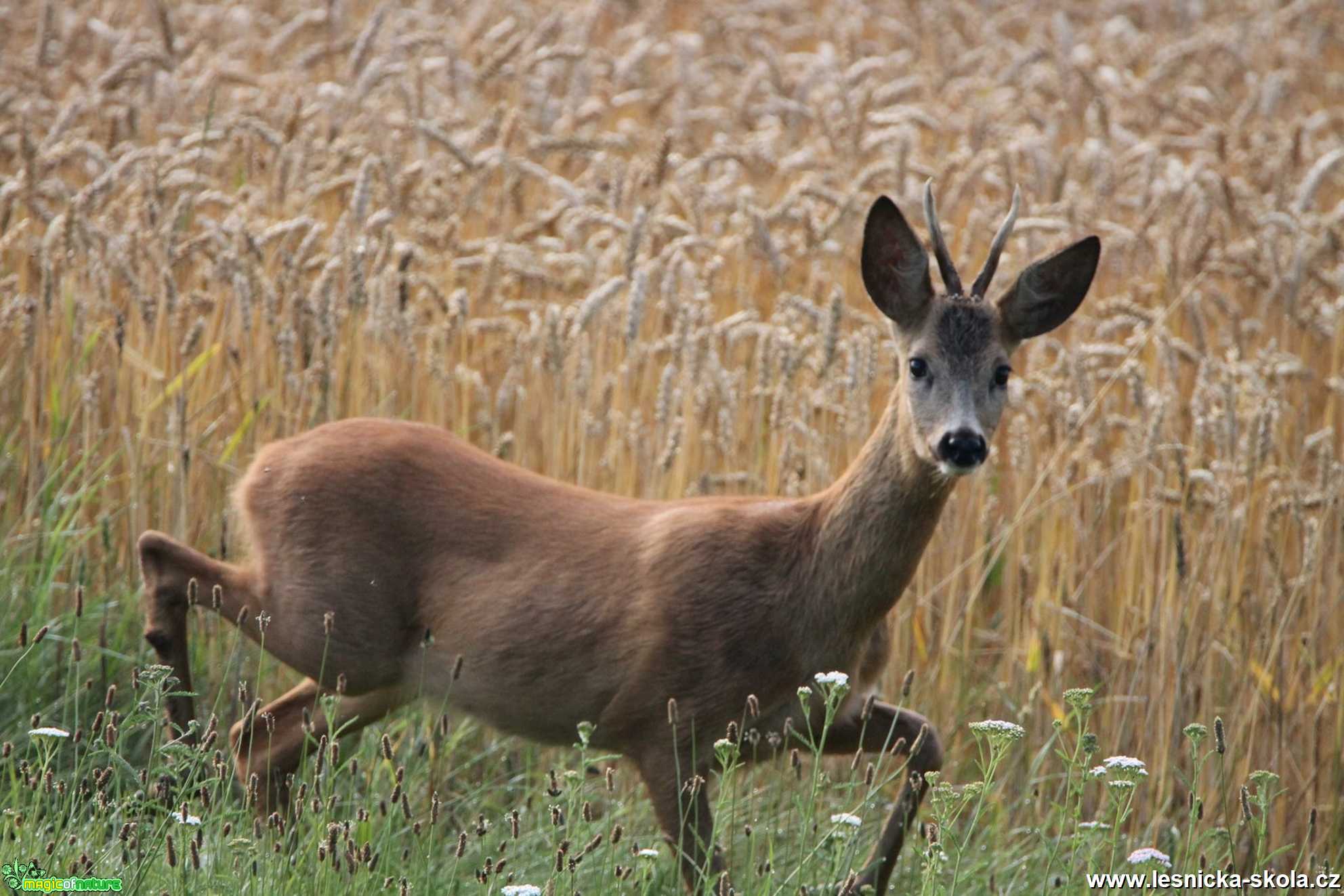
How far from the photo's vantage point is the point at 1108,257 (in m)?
8.36

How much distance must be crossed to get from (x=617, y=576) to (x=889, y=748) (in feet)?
2.79

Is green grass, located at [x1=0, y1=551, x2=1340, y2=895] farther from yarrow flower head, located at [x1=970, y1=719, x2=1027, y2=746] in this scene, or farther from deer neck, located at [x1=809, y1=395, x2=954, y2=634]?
deer neck, located at [x1=809, y1=395, x2=954, y2=634]

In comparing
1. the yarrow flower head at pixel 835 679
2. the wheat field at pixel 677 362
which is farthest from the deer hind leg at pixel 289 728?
the yarrow flower head at pixel 835 679

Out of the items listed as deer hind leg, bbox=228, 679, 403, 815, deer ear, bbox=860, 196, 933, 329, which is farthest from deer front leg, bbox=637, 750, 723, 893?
deer ear, bbox=860, 196, 933, 329

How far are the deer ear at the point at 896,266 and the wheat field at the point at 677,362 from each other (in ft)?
3.24

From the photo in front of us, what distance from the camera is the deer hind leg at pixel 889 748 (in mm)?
4637

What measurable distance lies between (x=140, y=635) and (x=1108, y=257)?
479 centimetres

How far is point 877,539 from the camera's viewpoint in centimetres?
471

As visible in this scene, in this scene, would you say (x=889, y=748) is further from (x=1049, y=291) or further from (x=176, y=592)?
(x=176, y=592)

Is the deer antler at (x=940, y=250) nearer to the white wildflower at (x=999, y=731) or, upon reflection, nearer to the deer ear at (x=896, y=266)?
the deer ear at (x=896, y=266)

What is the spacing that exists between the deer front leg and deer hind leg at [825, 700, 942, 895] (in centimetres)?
40

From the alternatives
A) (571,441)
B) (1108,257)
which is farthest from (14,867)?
(1108,257)

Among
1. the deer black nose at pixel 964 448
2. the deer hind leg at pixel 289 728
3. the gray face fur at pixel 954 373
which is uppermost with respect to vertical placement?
the gray face fur at pixel 954 373

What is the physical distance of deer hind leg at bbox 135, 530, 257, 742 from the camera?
5.01 m
